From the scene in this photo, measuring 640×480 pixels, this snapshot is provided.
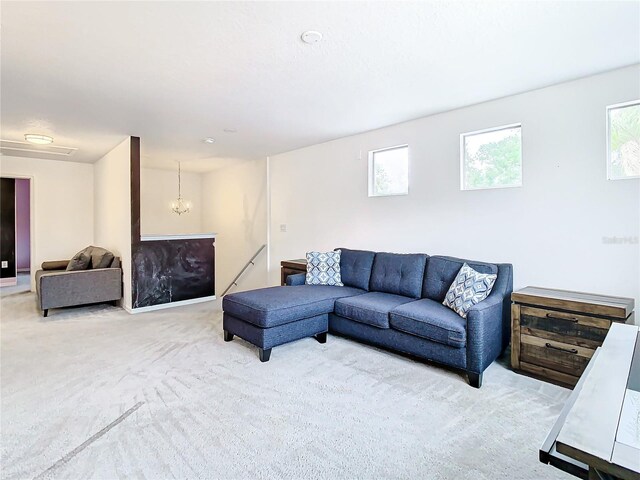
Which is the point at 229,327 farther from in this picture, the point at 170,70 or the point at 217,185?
the point at 217,185

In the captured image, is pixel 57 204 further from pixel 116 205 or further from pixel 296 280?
pixel 296 280

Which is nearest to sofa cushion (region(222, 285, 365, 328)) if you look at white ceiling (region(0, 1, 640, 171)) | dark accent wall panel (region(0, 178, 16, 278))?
white ceiling (region(0, 1, 640, 171))

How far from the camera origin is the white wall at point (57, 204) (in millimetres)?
6242

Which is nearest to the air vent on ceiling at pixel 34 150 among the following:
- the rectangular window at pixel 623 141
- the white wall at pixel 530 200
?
the white wall at pixel 530 200

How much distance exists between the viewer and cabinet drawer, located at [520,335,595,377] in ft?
8.13

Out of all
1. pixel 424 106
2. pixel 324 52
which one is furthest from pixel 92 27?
pixel 424 106

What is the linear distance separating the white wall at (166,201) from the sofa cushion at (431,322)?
6176 mm

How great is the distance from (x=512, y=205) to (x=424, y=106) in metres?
1.35

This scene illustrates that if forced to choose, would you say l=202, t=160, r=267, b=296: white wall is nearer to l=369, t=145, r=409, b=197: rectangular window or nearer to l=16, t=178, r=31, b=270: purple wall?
l=369, t=145, r=409, b=197: rectangular window

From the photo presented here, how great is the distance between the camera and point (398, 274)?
12.4 ft

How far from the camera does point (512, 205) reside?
332 cm

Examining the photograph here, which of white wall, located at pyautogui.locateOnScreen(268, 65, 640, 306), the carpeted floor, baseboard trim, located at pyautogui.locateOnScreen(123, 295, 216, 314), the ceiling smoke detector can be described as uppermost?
the ceiling smoke detector

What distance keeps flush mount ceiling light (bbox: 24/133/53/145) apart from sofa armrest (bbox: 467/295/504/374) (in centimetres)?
564

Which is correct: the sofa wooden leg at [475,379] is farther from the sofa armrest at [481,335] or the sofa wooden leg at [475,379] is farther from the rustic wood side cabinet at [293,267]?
the rustic wood side cabinet at [293,267]
